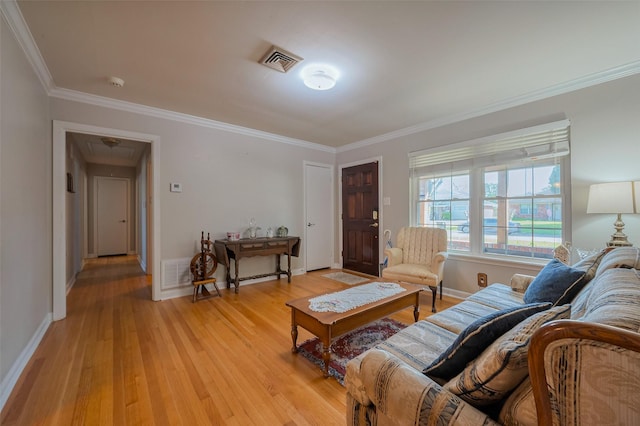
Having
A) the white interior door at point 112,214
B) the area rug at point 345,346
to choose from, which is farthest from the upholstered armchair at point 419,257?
the white interior door at point 112,214

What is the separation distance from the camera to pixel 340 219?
515 cm

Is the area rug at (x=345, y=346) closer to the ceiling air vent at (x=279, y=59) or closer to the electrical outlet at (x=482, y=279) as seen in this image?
the electrical outlet at (x=482, y=279)

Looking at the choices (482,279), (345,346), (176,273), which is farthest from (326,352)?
(176,273)

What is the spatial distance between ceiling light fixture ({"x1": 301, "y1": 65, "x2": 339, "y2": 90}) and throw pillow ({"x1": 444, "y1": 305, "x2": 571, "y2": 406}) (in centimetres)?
228

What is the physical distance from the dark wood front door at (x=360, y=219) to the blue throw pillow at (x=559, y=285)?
2.79 m

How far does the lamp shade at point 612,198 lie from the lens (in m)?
2.13

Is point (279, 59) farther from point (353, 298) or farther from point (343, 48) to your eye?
point (353, 298)

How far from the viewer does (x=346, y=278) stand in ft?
14.4

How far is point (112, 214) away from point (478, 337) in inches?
322

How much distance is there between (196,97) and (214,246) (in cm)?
195

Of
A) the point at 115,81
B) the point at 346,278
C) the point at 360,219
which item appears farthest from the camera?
the point at 360,219

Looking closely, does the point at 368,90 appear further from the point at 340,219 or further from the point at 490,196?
the point at 340,219

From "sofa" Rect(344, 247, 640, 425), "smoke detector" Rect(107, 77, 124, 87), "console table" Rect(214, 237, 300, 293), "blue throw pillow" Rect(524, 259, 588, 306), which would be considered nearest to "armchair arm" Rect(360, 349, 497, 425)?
"sofa" Rect(344, 247, 640, 425)

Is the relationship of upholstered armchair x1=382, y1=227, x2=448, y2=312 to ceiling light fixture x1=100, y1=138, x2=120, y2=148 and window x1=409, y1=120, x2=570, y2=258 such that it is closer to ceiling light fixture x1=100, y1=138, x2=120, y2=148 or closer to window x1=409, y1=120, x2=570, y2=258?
window x1=409, y1=120, x2=570, y2=258
